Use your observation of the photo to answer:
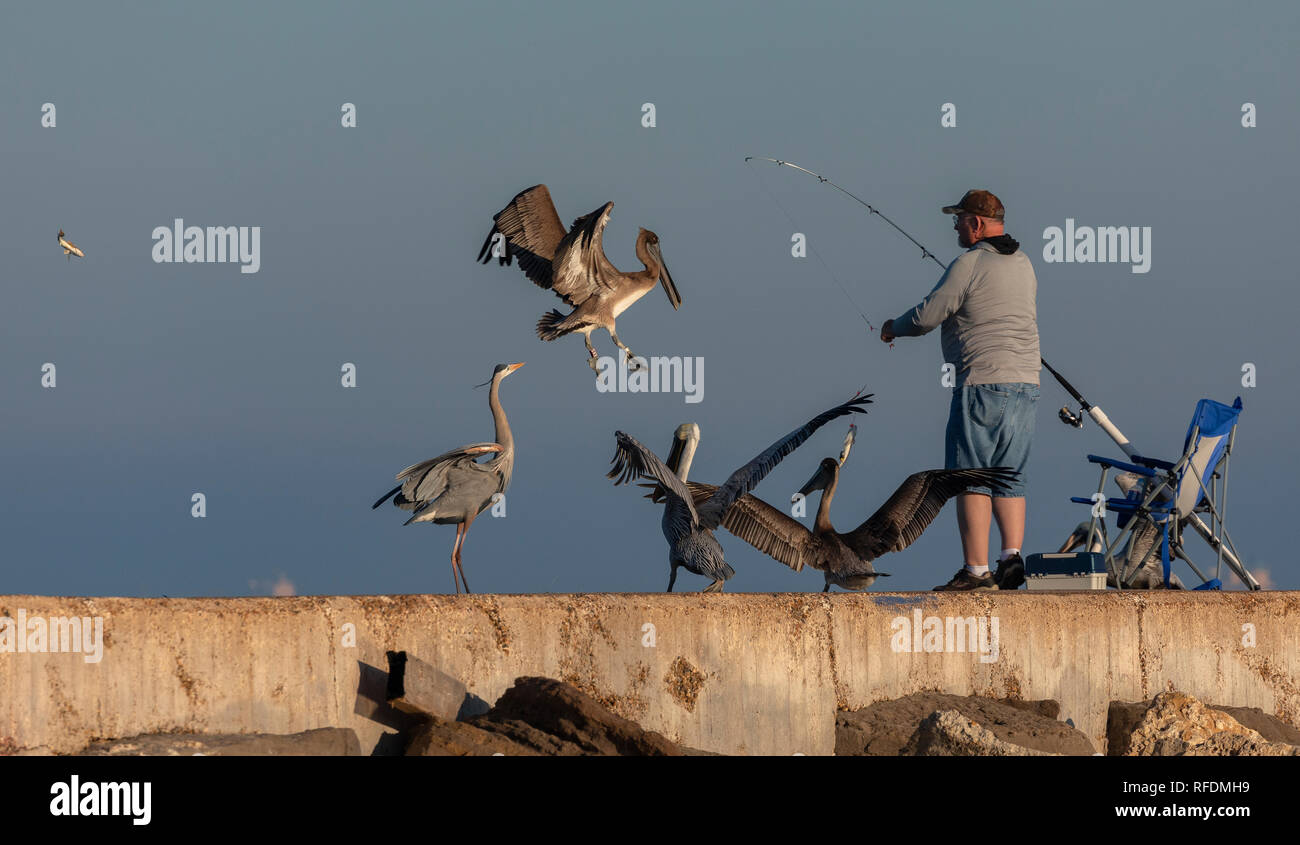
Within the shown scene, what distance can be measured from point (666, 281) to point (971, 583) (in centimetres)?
568

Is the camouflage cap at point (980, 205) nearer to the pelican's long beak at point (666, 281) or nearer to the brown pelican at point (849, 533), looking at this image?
the brown pelican at point (849, 533)

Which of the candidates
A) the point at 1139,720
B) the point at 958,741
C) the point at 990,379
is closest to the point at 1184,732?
the point at 1139,720

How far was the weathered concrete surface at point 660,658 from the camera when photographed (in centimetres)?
775

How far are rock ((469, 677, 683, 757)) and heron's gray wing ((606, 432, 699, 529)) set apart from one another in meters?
2.67

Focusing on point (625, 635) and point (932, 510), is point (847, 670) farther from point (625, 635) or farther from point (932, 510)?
point (932, 510)

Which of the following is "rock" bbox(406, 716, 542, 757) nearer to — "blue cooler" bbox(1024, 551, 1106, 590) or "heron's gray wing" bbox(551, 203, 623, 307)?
"blue cooler" bbox(1024, 551, 1106, 590)

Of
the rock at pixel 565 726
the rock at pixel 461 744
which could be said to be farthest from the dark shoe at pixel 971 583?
the rock at pixel 461 744

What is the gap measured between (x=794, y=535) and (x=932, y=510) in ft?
3.37

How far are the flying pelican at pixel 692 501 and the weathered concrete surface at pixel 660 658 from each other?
1538 millimetres

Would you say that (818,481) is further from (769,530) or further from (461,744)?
(461,744)

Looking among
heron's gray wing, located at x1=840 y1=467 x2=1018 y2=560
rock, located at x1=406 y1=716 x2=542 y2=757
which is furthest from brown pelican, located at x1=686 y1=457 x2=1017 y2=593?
rock, located at x1=406 y1=716 x2=542 y2=757

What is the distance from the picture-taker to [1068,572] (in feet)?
34.4

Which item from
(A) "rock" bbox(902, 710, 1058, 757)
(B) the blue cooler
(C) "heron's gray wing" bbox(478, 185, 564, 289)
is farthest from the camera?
(C) "heron's gray wing" bbox(478, 185, 564, 289)

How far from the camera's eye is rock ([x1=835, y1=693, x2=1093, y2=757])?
8.86 m
